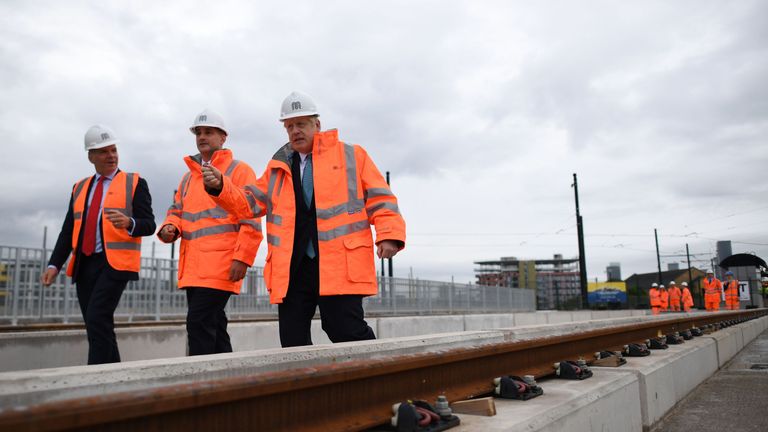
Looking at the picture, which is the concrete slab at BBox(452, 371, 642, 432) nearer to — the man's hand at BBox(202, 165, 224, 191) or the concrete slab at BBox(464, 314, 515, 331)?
the man's hand at BBox(202, 165, 224, 191)

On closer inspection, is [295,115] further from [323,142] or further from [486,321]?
[486,321]

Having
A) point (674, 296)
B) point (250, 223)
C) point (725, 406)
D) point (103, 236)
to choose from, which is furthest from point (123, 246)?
point (674, 296)

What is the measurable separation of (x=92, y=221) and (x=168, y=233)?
746 millimetres

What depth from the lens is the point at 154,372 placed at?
206 centimetres

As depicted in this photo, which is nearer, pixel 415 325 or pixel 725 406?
pixel 725 406

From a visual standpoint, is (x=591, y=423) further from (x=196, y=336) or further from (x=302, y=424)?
(x=196, y=336)

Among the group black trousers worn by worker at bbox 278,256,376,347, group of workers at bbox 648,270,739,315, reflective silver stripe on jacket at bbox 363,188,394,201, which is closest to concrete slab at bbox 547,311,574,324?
group of workers at bbox 648,270,739,315

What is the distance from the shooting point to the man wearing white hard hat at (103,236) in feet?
15.2

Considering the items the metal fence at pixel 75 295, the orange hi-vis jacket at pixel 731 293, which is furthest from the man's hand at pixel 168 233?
the orange hi-vis jacket at pixel 731 293

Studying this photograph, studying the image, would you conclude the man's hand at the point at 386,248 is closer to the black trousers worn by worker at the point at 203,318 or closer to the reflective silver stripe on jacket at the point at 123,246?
the black trousers worn by worker at the point at 203,318

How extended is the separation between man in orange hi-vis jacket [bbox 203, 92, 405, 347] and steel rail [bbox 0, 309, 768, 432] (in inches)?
35.0

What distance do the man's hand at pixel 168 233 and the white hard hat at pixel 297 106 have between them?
4.37 ft

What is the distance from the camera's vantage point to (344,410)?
8.11 ft

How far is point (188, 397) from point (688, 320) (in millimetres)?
10021
